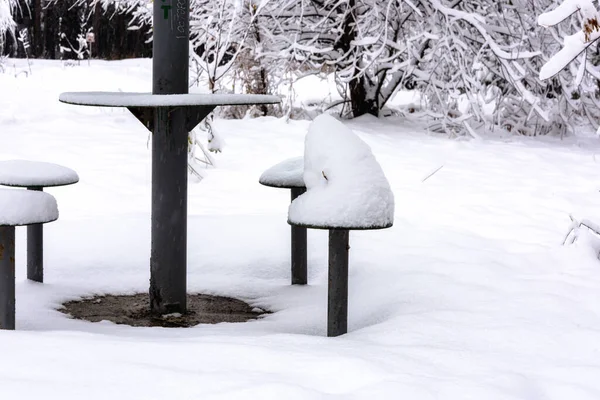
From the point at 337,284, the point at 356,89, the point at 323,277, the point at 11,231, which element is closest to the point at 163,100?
the point at 11,231

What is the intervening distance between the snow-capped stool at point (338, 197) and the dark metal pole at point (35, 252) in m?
1.55

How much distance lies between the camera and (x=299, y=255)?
4.26m

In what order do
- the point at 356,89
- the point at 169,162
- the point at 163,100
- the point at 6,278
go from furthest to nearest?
the point at 356,89, the point at 169,162, the point at 163,100, the point at 6,278

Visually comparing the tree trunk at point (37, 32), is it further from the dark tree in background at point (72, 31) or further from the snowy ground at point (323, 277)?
the snowy ground at point (323, 277)

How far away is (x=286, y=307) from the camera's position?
3984mm

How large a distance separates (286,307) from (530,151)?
4.81 meters

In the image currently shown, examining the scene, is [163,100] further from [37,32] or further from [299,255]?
[37,32]

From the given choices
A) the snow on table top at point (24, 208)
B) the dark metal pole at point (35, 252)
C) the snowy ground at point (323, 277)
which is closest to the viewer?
the snowy ground at point (323, 277)

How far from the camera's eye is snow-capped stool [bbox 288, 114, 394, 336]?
3039 millimetres

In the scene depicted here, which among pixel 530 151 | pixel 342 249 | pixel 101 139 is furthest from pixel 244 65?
pixel 342 249

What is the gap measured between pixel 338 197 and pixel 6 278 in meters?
1.32

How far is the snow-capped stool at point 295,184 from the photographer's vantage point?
397cm

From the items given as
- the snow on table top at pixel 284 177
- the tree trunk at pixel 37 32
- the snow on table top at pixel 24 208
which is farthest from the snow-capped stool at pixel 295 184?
the tree trunk at pixel 37 32

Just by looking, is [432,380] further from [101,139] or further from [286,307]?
[101,139]
